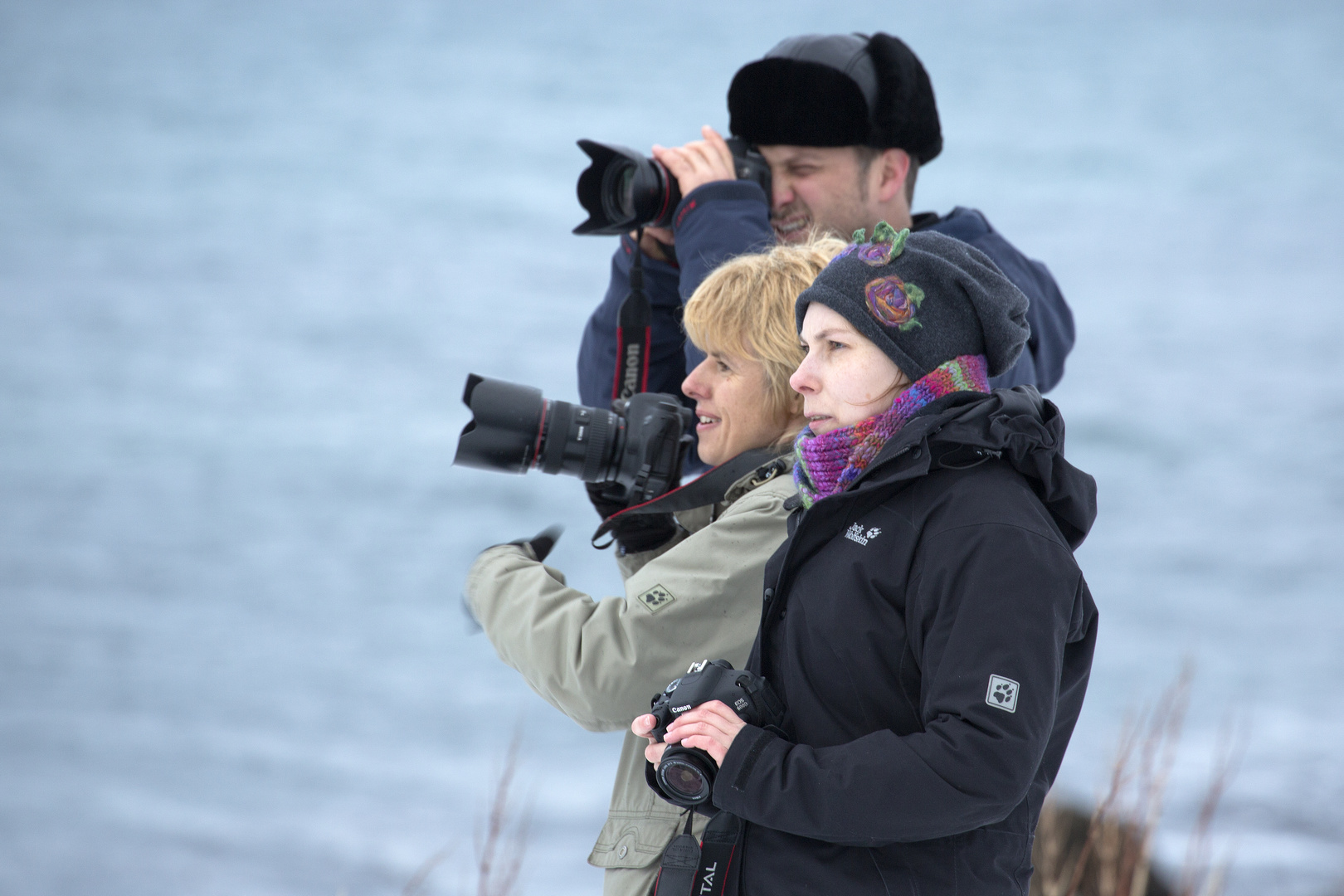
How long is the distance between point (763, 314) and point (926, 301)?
335 mm

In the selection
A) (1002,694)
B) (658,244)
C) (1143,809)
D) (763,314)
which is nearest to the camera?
(1002,694)

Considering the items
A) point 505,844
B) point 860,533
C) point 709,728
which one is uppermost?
point 860,533

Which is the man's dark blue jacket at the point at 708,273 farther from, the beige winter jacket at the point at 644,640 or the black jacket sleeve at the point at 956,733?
the black jacket sleeve at the point at 956,733

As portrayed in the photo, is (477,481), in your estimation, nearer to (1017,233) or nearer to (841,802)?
(1017,233)

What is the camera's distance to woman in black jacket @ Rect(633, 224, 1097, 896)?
2.47 ft

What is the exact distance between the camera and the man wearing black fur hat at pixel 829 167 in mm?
1681

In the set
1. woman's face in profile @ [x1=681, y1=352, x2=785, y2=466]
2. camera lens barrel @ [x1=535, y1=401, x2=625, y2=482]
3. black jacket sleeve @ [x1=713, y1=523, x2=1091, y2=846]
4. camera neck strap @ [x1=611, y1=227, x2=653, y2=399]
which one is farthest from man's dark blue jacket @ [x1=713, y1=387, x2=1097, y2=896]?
camera neck strap @ [x1=611, y1=227, x2=653, y2=399]

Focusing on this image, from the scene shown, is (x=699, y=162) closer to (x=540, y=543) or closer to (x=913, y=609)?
(x=540, y=543)

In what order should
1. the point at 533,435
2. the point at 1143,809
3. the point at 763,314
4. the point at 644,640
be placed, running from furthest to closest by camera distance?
the point at 1143,809, the point at 533,435, the point at 763,314, the point at 644,640

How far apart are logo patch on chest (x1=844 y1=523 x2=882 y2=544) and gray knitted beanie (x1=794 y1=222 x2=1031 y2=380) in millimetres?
120

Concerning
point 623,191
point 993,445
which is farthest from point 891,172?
point 993,445

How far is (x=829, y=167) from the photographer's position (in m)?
1.72

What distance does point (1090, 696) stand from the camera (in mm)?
5836

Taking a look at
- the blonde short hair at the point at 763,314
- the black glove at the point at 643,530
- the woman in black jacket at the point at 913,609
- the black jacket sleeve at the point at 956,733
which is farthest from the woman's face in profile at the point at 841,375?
the black glove at the point at 643,530
